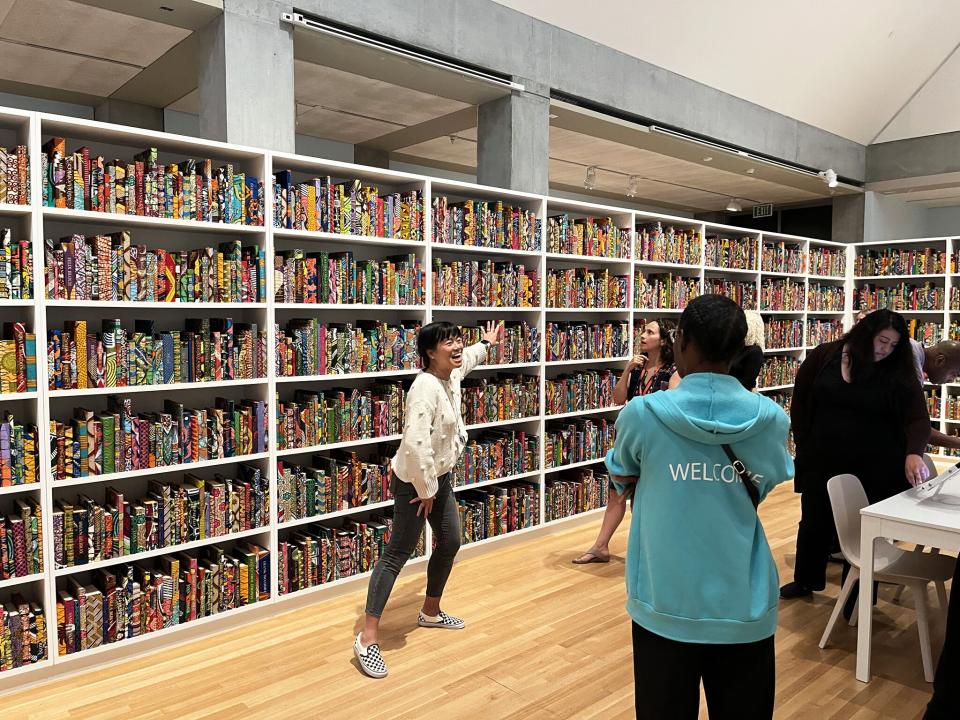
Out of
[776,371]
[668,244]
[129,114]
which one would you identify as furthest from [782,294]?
[129,114]

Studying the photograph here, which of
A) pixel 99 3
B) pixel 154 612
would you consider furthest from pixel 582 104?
pixel 154 612

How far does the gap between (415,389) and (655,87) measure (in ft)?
13.2

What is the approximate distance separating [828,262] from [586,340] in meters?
4.32

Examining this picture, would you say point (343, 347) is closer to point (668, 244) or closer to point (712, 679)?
point (712, 679)

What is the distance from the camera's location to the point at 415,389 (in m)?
3.06

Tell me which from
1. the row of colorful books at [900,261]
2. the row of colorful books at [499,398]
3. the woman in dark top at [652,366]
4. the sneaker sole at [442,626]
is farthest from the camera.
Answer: the row of colorful books at [900,261]

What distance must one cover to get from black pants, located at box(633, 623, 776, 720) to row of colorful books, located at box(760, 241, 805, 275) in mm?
6040

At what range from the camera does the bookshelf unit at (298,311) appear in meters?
3.07

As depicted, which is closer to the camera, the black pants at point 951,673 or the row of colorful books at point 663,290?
the black pants at point 951,673

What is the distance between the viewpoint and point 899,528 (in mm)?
2846

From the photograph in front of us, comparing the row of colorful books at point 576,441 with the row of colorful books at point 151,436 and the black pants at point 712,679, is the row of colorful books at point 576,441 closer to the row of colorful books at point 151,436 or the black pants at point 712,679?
the row of colorful books at point 151,436

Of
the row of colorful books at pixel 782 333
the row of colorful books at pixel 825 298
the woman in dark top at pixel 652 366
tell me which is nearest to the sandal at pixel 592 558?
the woman in dark top at pixel 652 366

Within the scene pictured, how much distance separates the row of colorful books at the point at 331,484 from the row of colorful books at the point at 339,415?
0.15 m

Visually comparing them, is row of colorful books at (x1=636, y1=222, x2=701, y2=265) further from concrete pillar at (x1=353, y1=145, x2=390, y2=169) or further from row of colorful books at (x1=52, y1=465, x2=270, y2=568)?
row of colorful books at (x1=52, y1=465, x2=270, y2=568)
